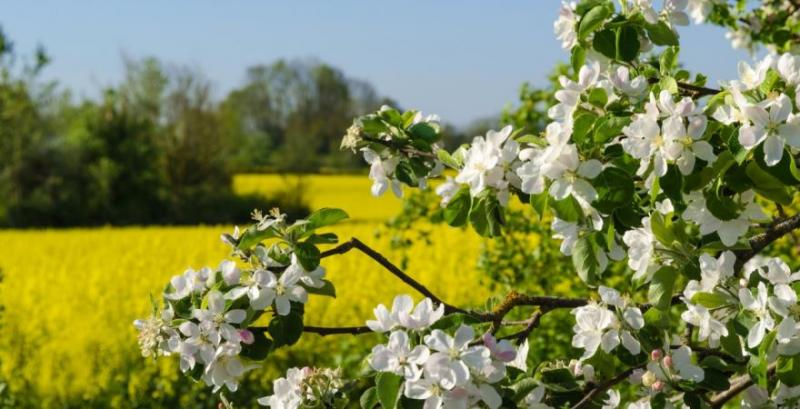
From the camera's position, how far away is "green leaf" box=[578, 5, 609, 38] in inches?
83.5

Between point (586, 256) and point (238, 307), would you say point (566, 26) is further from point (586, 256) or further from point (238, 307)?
point (238, 307)

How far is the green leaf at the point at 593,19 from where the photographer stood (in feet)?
6.96

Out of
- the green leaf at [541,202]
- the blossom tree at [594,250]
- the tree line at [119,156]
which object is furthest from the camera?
the tree line at [119,156]

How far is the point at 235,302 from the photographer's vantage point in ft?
6.38

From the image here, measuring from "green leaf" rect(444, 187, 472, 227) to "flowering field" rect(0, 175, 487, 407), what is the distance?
2.76m

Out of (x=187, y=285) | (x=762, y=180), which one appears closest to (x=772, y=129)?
(x=762, y=180)

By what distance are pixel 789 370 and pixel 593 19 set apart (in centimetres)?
87

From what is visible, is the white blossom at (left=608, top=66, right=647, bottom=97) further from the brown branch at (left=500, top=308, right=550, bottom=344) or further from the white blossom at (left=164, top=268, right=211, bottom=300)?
the white blossom at (left=164, top=268, right=211, bottom=300)

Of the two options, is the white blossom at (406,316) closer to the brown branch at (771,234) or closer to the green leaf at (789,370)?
the green leaf at (789,370)

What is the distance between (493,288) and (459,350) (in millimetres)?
3364

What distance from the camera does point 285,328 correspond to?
6.39ft

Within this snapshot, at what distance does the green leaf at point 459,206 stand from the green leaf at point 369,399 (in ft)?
1.60

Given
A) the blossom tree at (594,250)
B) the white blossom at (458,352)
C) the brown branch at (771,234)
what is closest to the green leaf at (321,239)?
the blossom tree at (594,250)

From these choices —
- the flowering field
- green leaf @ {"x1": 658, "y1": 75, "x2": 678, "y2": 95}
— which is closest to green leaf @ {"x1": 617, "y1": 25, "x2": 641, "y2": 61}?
green leaf @ {"x1": 658, "y1": 75, "x2": 678, "y2": 95}
